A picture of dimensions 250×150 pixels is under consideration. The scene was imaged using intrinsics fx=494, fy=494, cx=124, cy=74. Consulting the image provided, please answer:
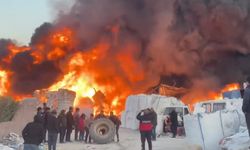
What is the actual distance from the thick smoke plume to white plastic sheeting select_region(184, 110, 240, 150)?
74.5ft

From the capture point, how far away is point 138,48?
3988cm

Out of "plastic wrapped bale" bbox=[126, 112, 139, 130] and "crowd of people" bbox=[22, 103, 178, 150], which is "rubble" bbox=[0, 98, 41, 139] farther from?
"plastic wrapped bale" bbox=[126, 112, 139, 130]

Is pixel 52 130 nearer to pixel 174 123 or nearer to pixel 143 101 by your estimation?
pixel 174 123

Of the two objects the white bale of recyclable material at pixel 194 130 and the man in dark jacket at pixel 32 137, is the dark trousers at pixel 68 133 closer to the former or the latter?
the white bale of recyclable material at pixel 194 130

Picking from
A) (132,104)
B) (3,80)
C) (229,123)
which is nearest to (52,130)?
(229,123)

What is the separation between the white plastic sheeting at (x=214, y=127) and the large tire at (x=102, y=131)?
26.9 ft

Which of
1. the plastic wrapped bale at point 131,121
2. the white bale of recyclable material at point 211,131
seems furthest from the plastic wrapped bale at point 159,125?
the white bale of recyclable material at point 211,131

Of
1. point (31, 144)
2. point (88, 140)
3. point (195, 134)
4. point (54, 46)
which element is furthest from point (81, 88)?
point (31, 144)

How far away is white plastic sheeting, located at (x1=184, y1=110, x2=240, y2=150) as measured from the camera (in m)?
14.2

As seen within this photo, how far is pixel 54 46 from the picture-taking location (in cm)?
4047

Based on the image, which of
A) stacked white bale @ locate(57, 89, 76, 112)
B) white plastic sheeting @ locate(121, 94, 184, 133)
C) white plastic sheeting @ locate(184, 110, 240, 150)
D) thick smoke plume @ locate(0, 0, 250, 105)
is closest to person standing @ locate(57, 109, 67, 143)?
white plastic sheeting @ locate(121, 94, 184, 133)

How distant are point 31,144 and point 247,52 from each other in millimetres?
29034

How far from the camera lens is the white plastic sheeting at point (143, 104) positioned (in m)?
29.7

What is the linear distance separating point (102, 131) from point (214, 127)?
901cm
